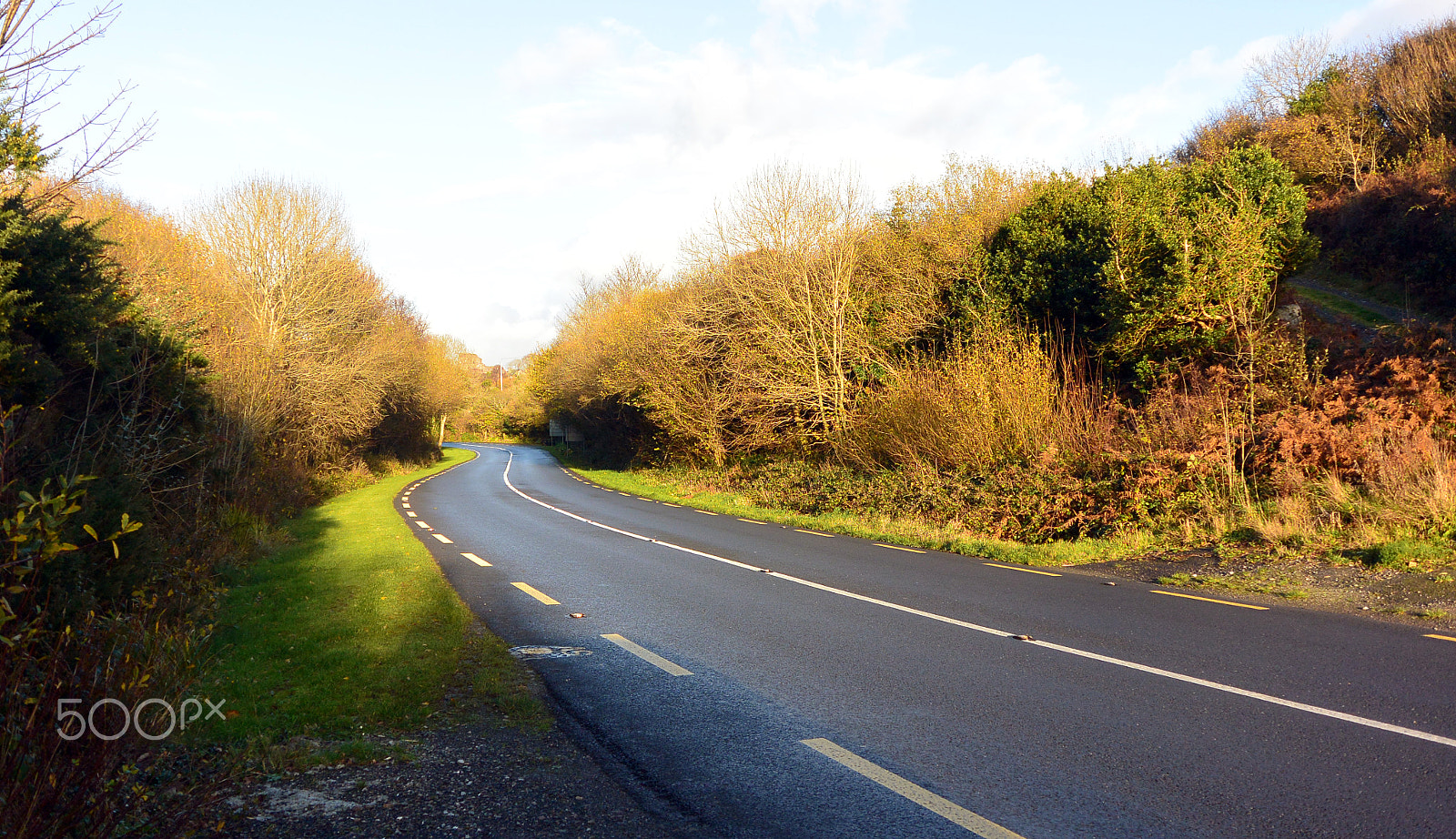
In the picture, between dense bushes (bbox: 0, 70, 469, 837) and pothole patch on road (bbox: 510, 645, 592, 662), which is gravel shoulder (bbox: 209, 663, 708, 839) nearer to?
dense bushes (bbox: 0, 70, 469, 837)

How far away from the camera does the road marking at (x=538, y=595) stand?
30.3 feet

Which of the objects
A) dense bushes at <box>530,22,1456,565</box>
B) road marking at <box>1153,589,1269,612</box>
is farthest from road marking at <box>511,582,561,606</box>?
dense bushes at <box>530,22,1456,565</box>

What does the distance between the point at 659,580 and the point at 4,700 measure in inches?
319

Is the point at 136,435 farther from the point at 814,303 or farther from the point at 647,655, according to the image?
the point at 814,303

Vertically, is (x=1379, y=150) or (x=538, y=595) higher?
(x=1379, y=150)

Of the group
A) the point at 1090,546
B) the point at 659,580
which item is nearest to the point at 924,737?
the point at 659,580

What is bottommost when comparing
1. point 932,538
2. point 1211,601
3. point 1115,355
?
point 932,538

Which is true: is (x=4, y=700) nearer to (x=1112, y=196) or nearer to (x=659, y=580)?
(x=659, y=580)

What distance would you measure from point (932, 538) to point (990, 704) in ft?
29.7

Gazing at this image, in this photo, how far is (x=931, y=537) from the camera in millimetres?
14367

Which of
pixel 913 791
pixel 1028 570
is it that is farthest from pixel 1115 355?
pixel 913 791

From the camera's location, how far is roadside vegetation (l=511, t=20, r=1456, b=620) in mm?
12258

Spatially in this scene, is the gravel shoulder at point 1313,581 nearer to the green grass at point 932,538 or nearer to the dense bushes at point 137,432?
the green grass at point 932,538

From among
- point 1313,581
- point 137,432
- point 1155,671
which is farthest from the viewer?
point 137,432
